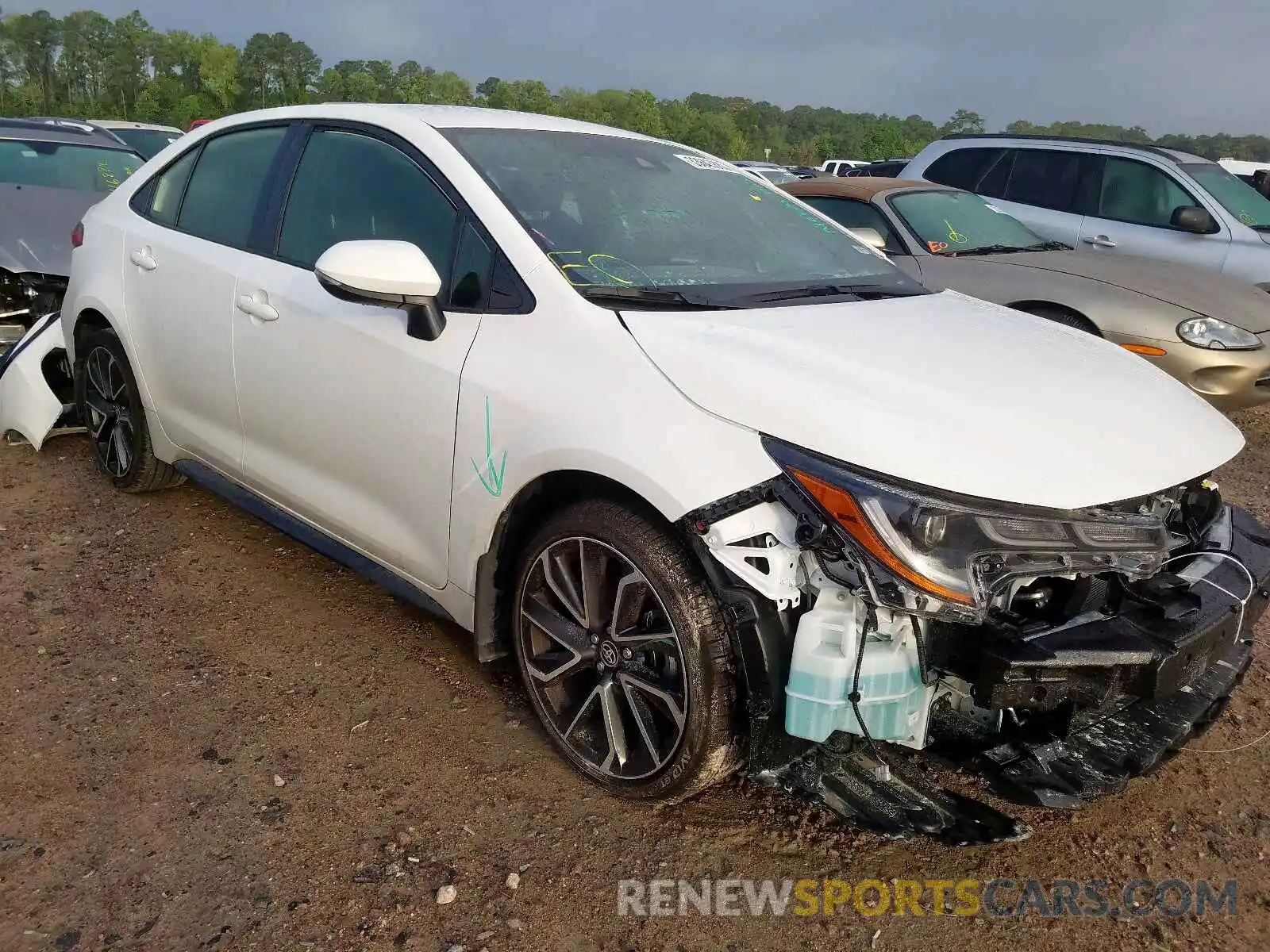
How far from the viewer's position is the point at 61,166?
755 centimetres

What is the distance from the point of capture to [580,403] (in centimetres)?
240

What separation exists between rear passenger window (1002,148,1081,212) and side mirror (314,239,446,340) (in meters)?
6.63

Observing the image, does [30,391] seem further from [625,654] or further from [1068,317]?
[1068,317]

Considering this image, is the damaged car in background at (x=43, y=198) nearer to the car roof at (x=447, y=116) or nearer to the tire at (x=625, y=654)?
the car roof at (x=447, y=116)

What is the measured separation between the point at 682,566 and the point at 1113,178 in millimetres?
6929

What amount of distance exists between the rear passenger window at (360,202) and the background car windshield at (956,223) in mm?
3977

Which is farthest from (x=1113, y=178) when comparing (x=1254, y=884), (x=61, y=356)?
(x=61, y=356)

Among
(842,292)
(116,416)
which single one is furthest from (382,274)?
(116,416)

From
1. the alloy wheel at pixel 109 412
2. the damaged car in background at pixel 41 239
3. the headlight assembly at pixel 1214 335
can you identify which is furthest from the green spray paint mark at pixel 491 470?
the headlight assembly at pixel 1214 335

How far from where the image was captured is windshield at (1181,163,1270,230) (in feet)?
24.7

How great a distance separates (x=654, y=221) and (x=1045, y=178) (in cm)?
607

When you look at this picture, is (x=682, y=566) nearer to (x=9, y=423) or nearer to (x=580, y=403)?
(x=580, y=403)

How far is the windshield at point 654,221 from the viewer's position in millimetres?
2752

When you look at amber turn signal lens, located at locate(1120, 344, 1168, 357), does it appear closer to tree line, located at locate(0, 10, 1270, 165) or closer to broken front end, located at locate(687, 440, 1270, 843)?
broken front end, located at locate(687, 440, 1270, 843)
